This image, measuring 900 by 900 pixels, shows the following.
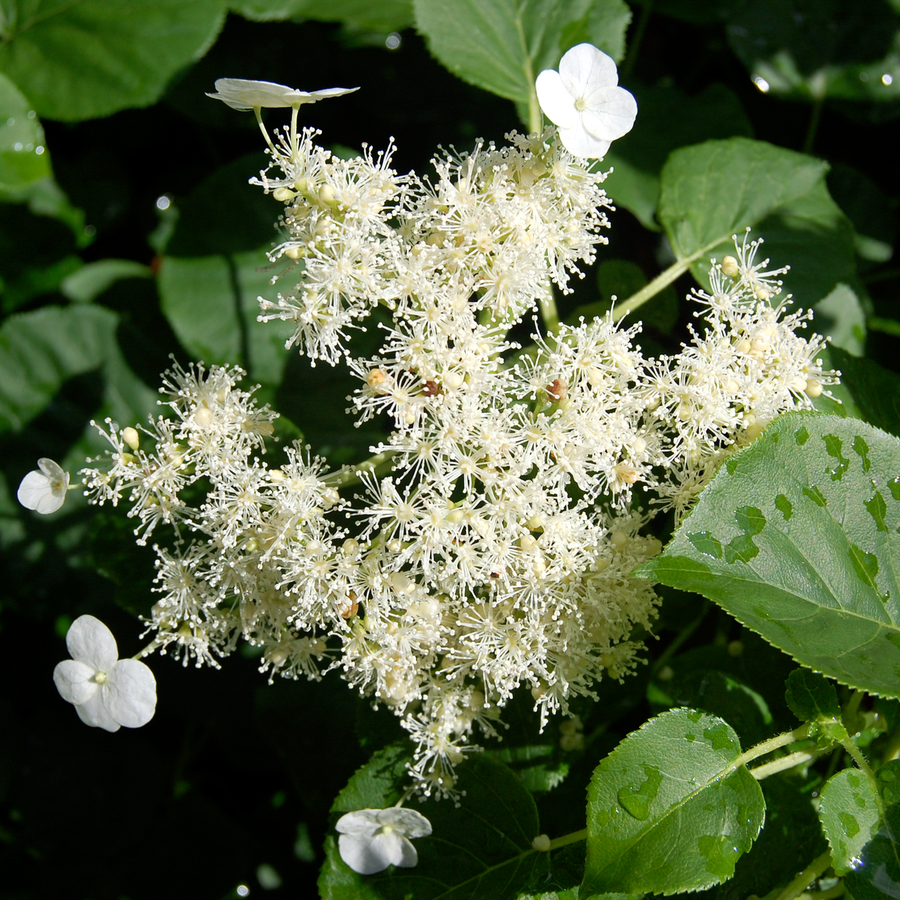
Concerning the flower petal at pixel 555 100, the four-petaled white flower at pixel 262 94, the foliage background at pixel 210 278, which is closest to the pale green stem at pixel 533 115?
the foliage background at pixel 210 278

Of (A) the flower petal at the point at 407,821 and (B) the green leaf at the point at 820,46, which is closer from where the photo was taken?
(A) the flower petal at the point at 407,821

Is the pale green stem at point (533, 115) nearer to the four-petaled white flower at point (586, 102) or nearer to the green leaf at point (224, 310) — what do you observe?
the four-petaled white flower at point (586, 102)

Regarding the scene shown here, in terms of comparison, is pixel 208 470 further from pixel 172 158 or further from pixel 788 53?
pixel 788 53

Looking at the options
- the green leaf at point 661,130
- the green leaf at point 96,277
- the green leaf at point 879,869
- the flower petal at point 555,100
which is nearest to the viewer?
the green leaf at point 879,869

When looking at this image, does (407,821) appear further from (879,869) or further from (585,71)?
(585,71)

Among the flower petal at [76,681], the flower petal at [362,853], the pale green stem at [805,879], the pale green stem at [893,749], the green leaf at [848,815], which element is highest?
the green leaf at [848,815]

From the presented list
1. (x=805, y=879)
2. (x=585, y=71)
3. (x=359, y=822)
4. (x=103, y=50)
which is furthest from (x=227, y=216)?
(x=805, y=879)
